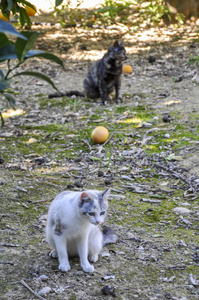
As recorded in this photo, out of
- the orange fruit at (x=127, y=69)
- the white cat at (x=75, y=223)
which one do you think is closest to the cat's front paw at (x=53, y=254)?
the white cat at (x=75, y=223)

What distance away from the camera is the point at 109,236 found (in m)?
3.15

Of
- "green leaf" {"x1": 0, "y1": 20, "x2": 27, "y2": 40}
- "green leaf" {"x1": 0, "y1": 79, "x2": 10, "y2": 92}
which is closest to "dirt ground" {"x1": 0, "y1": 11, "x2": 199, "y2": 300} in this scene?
"green leaf" {"x1": 0, "y1": 79, "x2": 10, "y2": 92}

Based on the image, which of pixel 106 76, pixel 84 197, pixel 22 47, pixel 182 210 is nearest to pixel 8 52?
pixel 22 47

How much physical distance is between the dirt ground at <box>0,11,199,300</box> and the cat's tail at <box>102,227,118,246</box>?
0.04 metres

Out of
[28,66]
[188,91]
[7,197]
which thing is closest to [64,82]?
[28,66]

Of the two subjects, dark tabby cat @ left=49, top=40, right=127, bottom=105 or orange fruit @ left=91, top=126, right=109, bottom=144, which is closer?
orange fruit @ left=91, top=126, right=109, bottom=144

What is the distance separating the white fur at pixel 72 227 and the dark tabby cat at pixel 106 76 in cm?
441

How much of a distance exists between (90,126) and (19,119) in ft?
3.61

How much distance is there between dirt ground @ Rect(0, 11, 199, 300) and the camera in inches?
104

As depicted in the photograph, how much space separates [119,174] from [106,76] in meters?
2.99

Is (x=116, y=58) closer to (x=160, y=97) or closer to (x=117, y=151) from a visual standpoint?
(x=160, y=97)

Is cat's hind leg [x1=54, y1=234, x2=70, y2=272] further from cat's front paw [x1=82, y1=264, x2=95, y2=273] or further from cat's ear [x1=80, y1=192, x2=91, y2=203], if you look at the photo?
cat's ear [x1=80, y1=192, x2=91, y2=203]

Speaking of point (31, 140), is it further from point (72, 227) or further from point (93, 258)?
point (72, 227)

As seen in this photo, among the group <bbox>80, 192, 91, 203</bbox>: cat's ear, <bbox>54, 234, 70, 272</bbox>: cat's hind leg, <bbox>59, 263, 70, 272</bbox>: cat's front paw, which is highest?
<bbox>80, 192, 91, 203</bbox>: cat's ear
